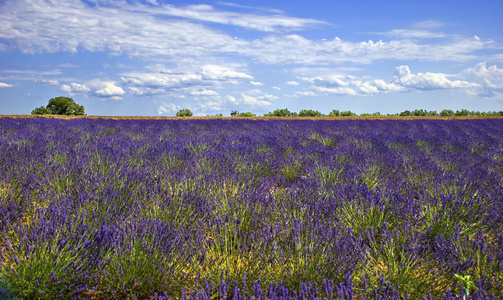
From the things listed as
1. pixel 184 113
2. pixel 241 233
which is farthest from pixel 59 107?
pixel 241 233

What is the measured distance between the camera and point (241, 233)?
2.50 m

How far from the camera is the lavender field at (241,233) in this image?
1.84 m

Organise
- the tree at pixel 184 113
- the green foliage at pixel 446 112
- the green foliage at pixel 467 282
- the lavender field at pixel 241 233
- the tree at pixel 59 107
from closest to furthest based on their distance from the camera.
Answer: the green foliage at pixel 467 282, the lavender field at pixel 241 233, the tree at pixel 184 113, the green foliage at pixel 446 112, the tree at pixel 59 107

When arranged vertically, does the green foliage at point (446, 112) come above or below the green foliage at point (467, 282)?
above

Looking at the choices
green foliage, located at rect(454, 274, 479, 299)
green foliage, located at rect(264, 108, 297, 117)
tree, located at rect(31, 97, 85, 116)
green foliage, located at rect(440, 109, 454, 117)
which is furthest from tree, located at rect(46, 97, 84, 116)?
green foliage, located at rect(454, 274, 479, 299)

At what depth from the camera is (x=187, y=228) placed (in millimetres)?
2506

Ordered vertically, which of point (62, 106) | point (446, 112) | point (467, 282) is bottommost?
point (467, 282)

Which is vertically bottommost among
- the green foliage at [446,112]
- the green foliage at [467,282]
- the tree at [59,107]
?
the green foliage at [467,282]

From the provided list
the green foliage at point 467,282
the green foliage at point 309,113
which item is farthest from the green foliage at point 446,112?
the green foliage at point 467,282

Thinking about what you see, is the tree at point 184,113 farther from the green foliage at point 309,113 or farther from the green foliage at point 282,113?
the green foliage at point 309,113

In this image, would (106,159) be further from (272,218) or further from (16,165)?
(272,218)

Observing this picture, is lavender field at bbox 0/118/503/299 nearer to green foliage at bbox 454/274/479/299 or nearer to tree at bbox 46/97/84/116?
green foliage at bbox 454/274/479/299

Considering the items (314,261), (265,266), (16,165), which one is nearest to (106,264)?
(265,266)

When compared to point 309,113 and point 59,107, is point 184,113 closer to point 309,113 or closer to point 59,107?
point 309,113
